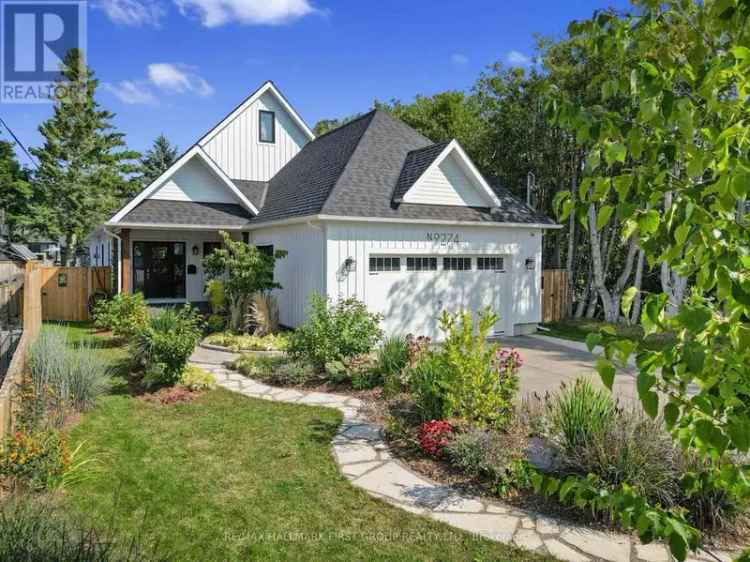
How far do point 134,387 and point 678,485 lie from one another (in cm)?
793

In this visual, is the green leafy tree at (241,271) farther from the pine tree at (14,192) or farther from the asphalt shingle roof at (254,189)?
the pine tree at (14,192)

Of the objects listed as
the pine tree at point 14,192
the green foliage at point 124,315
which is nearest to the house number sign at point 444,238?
the green foliage at point 124,315

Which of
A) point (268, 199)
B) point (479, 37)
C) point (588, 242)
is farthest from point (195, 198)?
point (588, 242)

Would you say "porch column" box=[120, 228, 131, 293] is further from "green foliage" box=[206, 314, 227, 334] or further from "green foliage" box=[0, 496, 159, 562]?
"green foliage" box=[0, 496, 159, 562]

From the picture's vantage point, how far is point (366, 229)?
476 inches

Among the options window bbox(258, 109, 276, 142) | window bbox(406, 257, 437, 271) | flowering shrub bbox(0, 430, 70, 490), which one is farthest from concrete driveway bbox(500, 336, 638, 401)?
window bbox(258, 109, 276, 142)

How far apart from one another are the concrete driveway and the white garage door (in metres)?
1.43

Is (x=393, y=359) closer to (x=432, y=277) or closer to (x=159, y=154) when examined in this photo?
(x=432, y=277)

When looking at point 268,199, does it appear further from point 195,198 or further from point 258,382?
point 258,382

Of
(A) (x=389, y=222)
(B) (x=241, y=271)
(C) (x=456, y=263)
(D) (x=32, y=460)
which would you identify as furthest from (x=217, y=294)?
(D) (x=32, y=460)

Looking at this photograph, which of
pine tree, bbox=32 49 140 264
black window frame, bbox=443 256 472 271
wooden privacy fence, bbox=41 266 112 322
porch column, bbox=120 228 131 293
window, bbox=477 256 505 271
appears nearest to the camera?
black window frame, bbox=443 256 472 271

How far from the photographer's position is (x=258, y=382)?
9172 millimetres

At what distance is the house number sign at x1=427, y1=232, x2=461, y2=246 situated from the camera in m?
12.9

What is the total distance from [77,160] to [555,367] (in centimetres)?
3460
